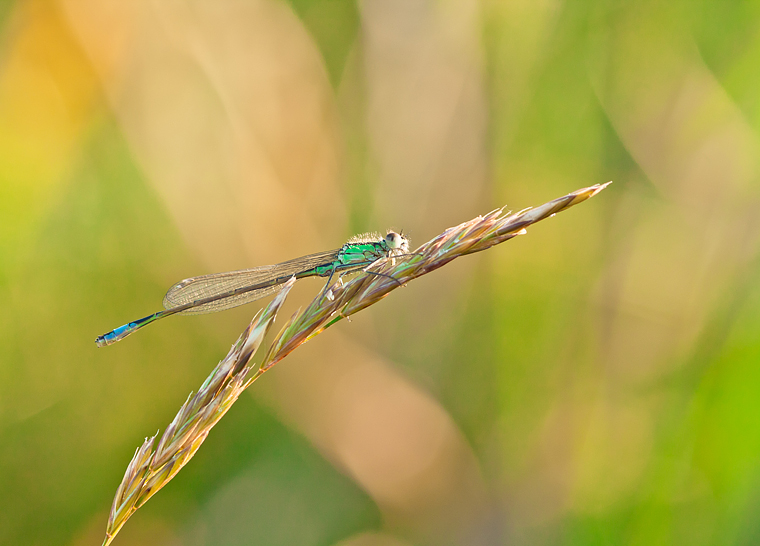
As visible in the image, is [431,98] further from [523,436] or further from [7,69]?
[7,69]

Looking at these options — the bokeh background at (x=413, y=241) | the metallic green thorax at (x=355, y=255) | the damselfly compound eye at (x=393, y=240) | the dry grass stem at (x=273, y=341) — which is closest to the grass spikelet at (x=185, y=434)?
the dry grass stem at (x=273, y=341)

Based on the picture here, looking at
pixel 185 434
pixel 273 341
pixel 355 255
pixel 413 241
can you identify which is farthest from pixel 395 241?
pixel 185 434

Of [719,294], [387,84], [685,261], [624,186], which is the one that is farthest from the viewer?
[387,84]

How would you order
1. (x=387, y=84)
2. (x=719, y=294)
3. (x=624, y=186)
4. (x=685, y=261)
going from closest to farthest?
(x=719, y=294), (x=685, y=261), (x=624, y=186), (x=387, y=84)

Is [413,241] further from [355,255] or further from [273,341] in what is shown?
[273,341]

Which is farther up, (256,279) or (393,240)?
(256,279)

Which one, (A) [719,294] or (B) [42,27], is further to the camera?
(B) [42,27]

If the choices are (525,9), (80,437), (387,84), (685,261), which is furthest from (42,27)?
(685,261)
